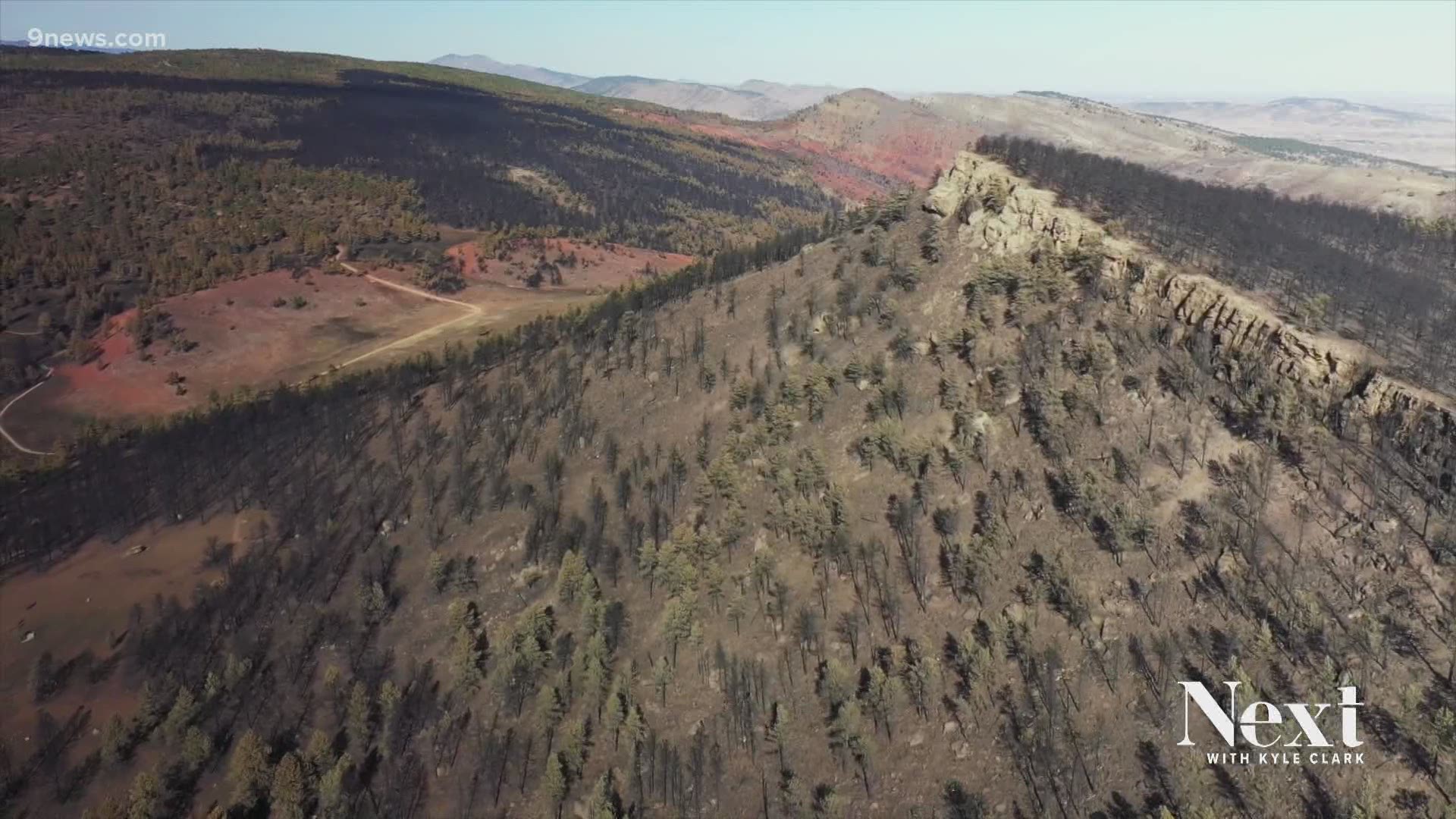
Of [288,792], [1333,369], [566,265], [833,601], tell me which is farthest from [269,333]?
[1333,369]

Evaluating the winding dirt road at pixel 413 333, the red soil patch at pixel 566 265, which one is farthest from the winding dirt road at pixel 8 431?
the red soil patch at pixel 566 265

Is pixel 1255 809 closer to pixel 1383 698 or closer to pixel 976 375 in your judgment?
pixel 1383 698

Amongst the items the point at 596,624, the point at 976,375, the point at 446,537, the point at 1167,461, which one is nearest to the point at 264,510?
the point at 446,537

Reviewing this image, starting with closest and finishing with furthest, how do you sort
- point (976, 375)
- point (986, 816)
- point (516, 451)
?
point (986, 816)
point (976, 375)
point (516, 451)

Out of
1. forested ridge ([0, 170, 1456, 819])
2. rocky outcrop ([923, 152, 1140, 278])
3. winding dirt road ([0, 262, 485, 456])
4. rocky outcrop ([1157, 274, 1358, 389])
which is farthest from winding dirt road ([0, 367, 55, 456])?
rocky outcrop ([1157, 274, 1358, 389])

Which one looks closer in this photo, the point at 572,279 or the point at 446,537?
the point at 446,537

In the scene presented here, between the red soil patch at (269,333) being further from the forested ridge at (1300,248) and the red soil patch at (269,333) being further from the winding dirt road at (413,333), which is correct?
the forested ridge at (1300,248)
